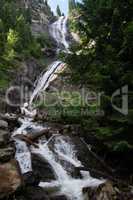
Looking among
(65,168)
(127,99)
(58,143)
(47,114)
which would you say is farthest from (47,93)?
(127,99)

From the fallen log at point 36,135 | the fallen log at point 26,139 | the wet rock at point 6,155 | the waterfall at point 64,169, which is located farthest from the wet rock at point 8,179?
the fallen log at point 36,135

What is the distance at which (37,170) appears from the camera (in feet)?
51.7

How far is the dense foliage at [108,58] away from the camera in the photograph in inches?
546

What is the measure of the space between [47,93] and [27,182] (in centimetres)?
2249

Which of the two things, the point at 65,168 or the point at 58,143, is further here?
the point at 58,143

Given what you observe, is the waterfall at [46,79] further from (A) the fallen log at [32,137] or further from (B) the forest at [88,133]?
(A) the fallen log at [32,137]

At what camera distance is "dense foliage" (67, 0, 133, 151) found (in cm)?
1388

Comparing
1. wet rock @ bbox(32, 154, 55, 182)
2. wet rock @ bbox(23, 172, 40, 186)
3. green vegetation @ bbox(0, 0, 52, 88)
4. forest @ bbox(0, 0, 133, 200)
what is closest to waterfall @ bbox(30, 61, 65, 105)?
green vegetation @ bbox(0, 0, 52, 88)

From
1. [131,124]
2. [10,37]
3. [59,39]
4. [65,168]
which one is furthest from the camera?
[59,39]

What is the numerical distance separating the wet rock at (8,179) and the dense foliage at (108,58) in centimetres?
430

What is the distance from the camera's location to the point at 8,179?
12633 mm

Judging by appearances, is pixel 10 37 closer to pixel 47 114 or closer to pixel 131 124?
pixel 47 114

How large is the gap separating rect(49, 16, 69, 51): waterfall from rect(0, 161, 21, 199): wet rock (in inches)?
2102

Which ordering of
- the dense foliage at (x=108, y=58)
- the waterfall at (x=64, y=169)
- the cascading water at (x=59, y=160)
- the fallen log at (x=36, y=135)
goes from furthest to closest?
the fallen log at (x=36, y=135), the cascading water at (x=59, y=160), the waterfall at (x=64, y=169), the dense foliage at (x=108, y=58)
